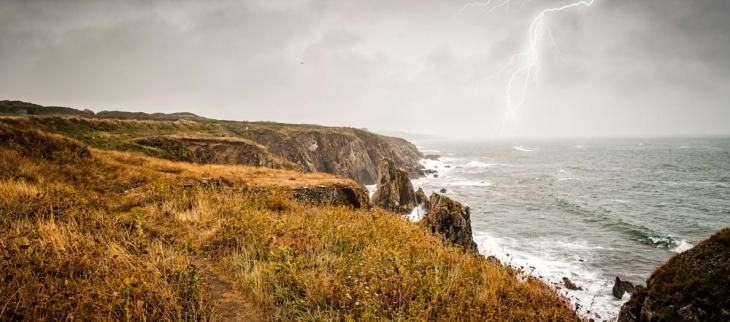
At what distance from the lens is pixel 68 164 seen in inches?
437

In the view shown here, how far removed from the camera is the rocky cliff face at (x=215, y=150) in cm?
2947

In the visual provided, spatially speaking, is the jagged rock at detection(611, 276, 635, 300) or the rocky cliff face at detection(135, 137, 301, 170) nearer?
the jagged rock at detection(611, 276, 635, 300)

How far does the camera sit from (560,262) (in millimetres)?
25422

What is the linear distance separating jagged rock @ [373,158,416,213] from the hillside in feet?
38.9

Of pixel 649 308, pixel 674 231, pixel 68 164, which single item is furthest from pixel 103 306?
pixel 674 231

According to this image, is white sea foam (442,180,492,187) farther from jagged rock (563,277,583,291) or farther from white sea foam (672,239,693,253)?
jagged rock (563,277,583,291)

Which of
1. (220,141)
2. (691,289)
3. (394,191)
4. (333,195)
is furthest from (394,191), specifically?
(691,289)

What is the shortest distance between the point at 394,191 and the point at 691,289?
36.1 meters

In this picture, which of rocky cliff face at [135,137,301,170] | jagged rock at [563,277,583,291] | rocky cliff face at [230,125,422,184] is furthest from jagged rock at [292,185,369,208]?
rocky cliff face at [230,125,422,184]

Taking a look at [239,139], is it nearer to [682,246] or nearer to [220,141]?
[220,141]

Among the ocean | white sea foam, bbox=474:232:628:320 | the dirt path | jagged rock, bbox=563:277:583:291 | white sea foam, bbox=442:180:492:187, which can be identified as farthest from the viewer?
white sea foam, bbox=442:180:492:187

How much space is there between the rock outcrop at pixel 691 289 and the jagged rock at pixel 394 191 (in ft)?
112

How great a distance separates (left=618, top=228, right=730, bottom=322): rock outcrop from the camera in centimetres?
481

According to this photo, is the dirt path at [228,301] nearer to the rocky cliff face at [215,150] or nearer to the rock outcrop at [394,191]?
the rocky cliff face at [215,150]
